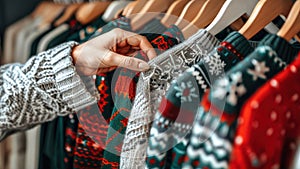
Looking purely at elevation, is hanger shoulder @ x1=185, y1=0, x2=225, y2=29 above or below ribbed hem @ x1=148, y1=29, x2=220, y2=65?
above

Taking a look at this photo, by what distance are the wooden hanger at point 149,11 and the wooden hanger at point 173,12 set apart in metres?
0.03

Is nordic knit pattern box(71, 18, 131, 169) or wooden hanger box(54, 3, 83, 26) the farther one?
wooden hanger box(54, 3, 83, 26)

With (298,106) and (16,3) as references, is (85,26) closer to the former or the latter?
(16,3)

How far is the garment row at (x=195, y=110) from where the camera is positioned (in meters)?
0.43

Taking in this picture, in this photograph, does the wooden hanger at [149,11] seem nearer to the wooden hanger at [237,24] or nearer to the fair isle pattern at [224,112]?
the wooden hanger at [237,24]

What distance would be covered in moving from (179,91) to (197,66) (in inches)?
1.7

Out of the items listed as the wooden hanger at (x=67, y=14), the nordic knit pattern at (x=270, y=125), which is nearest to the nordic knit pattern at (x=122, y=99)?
the nordic knit pattern at (x=270, y=125)

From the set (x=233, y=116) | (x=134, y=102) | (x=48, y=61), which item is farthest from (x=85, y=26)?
(x=233, y=116)

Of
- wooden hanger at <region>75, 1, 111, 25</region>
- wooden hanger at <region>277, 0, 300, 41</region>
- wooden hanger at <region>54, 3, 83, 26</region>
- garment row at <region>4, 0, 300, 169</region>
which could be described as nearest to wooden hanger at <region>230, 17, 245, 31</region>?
garment row at <region>4, 0, 300, 169</region>

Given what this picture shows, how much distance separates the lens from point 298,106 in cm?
47

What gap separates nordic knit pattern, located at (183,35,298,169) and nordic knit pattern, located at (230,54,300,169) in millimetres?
13

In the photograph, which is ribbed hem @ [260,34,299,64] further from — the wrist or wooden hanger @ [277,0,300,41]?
the wrist

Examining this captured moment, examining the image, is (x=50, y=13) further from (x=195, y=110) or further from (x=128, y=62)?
(x=195, y=110)

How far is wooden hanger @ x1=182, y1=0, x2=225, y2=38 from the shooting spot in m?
0.66
